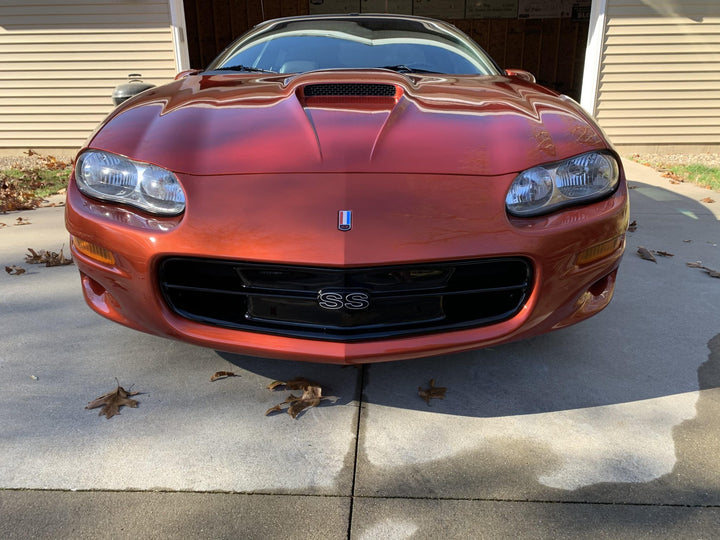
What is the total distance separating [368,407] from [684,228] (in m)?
3.16

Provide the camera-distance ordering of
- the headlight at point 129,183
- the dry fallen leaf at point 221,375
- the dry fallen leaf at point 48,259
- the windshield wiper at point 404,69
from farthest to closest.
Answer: the dry fallen leaf at point 48,259 → the windshield wiper at point 404,69 → the dry fallen leaf at point 221,375 → the headlight at point 129,183

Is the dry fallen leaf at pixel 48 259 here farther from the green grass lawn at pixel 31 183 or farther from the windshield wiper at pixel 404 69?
the windshield wiper at pixel 404 69

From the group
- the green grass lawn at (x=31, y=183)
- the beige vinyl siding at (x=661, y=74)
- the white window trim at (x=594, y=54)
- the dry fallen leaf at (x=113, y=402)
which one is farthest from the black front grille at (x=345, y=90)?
the beige vinyl siding at (x=661, y=74)

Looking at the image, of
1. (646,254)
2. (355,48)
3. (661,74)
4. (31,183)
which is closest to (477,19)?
(661,74)

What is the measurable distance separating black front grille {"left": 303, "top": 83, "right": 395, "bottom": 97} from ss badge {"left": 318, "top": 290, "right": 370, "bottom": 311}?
2.81 feet

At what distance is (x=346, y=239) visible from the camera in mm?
1564

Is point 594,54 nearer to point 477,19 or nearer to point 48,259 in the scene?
point 477,19

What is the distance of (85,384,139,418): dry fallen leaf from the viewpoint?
184 centimetres

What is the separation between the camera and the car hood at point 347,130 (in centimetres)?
170

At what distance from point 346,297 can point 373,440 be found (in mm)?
471

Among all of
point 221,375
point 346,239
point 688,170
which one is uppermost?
point 346,239

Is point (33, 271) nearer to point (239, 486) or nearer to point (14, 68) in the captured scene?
point (239, 486)

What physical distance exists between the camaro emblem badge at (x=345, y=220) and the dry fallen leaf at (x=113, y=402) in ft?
3.18

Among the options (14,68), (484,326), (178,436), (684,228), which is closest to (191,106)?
(178,436)
